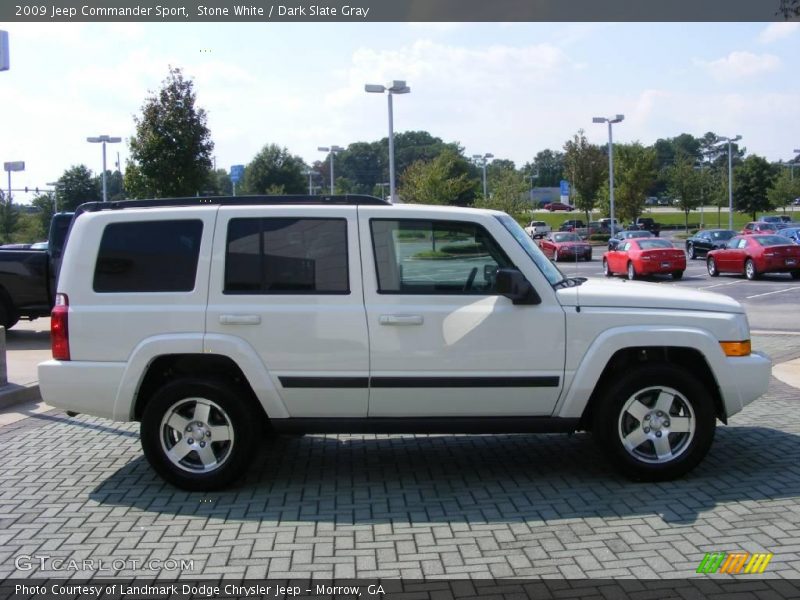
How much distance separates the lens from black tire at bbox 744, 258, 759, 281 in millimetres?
27031

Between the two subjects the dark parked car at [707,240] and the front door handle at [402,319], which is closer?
the front door handle at [402,319]

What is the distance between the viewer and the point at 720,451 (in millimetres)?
6660

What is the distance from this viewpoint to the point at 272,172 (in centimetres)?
7256

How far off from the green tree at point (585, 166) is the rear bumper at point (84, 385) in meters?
65.4

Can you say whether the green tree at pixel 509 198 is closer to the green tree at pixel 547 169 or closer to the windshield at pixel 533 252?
the windshield at pixel 533 252

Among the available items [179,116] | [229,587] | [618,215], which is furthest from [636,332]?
[618,215]

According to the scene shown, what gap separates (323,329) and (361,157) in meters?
105

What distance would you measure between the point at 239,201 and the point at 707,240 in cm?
3645

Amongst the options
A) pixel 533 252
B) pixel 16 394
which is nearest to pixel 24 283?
pixel 16 394

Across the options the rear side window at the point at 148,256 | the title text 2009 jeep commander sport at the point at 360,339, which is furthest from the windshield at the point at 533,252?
the rear side window at the point at 148,256

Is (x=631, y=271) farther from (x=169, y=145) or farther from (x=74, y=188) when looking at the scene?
(x=74, y=188)

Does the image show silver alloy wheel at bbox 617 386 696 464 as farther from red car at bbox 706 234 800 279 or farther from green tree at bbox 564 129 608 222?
green tree at bbox 564 129 608 222

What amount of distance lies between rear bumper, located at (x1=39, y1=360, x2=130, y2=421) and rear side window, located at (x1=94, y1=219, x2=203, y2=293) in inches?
21.6

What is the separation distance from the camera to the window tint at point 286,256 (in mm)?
5773
